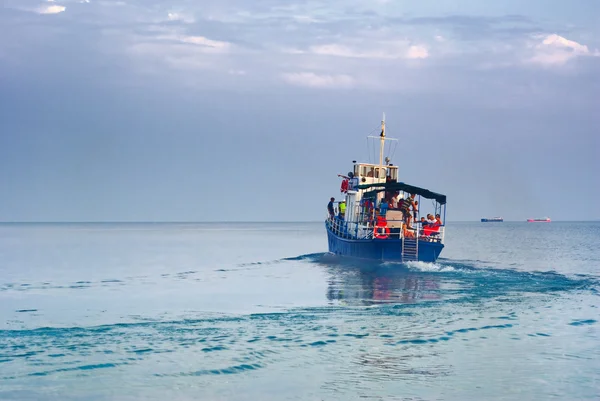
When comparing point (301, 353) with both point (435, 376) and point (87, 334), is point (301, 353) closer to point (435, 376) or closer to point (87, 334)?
point (435, 376)

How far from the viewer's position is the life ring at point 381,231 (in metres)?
41.6

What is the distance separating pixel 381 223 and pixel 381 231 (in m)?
1.04

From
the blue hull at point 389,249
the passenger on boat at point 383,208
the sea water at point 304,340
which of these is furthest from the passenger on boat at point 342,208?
the sea water at point 304,340

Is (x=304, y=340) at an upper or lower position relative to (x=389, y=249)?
lower

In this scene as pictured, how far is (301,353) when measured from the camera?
16531 millimetres

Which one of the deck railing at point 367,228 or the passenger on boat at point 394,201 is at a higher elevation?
the passenger on boat at point 394,201

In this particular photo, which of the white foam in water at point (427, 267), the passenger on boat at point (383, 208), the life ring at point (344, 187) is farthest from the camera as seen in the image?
the life ring at point (344, 187)

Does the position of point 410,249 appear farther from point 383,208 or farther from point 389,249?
point 383,208

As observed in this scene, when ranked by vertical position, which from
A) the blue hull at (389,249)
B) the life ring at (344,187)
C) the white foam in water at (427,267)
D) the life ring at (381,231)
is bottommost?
the white foam in water at (427,267)

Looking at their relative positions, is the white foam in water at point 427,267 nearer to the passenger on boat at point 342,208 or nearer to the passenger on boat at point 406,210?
the passenger on boat at point 406,210

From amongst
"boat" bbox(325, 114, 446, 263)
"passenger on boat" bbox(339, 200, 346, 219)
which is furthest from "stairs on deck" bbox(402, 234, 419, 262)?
"passenger on boat" bbox(339, 200, 346, 219)

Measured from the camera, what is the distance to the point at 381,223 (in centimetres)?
4194

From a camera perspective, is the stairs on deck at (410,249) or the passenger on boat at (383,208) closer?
the stairs on deck at (410,249)

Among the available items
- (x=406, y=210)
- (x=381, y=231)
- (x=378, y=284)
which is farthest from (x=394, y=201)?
(x=378, y=284)
